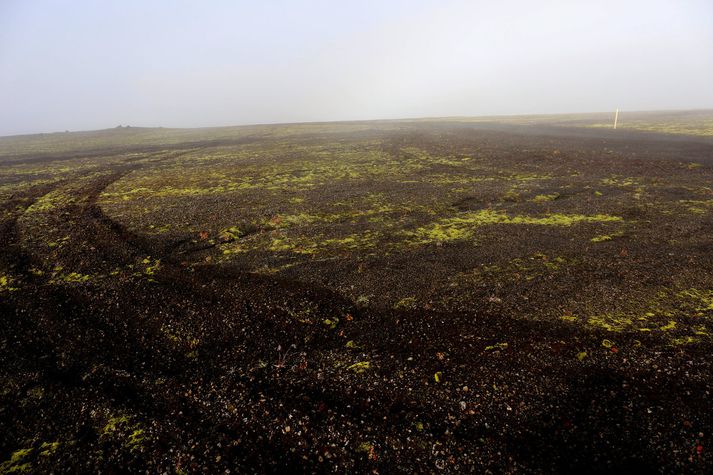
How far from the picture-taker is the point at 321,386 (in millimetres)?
6012

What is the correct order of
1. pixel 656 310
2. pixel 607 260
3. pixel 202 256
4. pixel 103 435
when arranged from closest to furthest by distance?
pixel 103 435
pixel 656 310
pixel 607 260
pixel 202 256

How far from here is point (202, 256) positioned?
11.5 metres

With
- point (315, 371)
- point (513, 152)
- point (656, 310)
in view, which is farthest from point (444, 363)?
point (513, 152)

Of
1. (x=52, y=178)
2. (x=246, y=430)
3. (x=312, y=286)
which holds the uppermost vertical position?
(x=52, y=178)

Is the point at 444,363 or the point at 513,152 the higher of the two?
the point at 513,152

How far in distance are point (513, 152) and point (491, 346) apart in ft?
100

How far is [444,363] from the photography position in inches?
253

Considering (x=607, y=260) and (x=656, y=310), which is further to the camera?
(x=607, y=260)

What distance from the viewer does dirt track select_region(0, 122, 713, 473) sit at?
4809 millimetres

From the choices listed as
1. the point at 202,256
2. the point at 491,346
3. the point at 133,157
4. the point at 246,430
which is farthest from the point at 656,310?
the point at 133,157

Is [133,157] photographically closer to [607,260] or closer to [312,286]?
[312,286]

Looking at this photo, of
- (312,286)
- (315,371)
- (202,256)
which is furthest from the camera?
(202,256)

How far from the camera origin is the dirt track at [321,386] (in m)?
4.81

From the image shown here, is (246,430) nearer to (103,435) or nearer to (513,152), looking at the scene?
(103,435)
